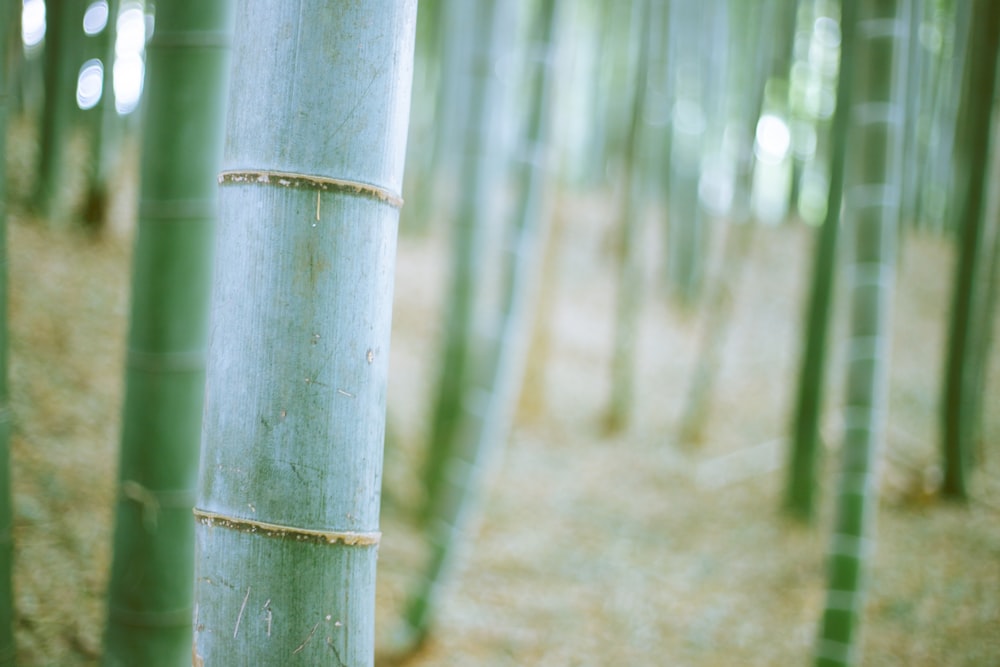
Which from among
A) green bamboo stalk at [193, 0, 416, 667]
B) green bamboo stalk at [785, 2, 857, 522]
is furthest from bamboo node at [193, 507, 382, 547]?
green bamboo stalk at [785, 2, 857, 522]

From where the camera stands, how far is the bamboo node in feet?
2.18

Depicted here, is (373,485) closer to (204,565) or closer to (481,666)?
(204,565)

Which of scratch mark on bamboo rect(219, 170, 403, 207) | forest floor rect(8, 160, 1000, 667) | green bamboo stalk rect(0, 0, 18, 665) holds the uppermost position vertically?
scratch mark on bamboo rect(219, 170, 403, 207)

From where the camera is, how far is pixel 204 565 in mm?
700

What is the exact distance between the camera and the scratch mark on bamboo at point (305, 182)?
2.19 ft

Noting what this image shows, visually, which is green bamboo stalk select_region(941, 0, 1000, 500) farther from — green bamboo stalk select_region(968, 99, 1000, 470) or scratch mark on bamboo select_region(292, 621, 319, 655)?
scratch mark on bamboo select_region(292, 621, 319, 655)

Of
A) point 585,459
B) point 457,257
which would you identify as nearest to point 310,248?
point 457,257

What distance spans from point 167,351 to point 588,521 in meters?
3.90

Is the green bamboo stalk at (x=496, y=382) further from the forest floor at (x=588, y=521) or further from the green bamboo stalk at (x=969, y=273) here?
the green bamboo stalk at (x=969, y=273)

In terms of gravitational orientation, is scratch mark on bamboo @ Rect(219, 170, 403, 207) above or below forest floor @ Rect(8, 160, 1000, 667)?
above

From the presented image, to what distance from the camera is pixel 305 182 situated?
2.20 feet

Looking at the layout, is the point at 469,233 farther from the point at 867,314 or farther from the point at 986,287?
the point at 986,287

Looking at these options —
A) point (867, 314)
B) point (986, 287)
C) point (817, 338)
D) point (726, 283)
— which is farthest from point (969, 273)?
point (867, 314)

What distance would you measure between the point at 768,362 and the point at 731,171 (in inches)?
265
